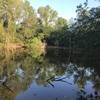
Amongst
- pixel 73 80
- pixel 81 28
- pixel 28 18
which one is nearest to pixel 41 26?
pixel 28 18

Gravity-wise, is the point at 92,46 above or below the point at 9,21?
below

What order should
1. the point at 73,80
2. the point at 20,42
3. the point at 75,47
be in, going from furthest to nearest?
the point at 75,47
the point at 20,42
the point at 73,80

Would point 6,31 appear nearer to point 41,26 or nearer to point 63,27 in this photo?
point 41,26

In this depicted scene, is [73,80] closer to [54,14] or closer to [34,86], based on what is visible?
[34,86]

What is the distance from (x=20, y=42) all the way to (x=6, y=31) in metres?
9.12

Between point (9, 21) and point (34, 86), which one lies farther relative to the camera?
point (9, 21)

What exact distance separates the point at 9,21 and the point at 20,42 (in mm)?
9399

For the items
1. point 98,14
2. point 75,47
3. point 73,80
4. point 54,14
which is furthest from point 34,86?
point 54,14

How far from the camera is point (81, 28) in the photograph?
7088 centimetres

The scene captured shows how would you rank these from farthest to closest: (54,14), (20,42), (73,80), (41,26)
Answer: (54,14) → (41,26) → (20,42) → (73,80)

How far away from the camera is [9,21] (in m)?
67.7

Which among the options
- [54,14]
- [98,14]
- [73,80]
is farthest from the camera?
[54,14]

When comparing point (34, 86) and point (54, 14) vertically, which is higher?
point (54, 14)

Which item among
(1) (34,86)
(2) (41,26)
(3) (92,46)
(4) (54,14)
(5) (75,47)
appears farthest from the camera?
(4) (54,14)
